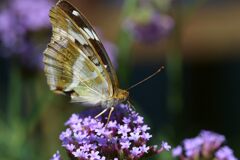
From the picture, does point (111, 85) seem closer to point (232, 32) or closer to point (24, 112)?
point (24, 112)

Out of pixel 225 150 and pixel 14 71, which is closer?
pixel 225 150

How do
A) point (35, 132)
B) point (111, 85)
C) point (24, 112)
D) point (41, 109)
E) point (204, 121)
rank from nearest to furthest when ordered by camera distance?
point (111, 85) → point (41, 109) → point (35, 132) → point (24, 112) → point (204, 121)

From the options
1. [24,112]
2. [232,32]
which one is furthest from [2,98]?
[232,32]

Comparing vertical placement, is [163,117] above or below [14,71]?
below

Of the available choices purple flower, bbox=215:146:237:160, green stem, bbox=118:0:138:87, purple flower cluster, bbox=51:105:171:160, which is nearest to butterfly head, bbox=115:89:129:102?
purple flower cluster, bbox=51:105:171:160

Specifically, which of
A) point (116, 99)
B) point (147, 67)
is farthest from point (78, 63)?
point (147, 67)

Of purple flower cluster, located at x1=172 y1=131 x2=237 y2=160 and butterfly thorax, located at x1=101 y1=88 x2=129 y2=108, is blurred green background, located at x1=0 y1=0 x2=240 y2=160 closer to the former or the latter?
purple flower cluster, located at x1=172 y1=131 x2=237 y2=160

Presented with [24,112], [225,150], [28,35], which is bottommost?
[225,150]
